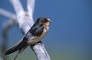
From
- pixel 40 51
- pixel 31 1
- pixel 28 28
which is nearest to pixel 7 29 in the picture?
pixel 31 1

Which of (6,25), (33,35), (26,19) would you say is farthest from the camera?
(6,25)

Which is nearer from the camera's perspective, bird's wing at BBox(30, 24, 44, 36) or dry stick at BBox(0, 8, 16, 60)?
bird's wing at BBox(30, 24, 44, 36)

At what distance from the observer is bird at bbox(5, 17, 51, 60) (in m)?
1.20

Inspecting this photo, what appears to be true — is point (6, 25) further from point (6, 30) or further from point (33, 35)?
point (33, 35)

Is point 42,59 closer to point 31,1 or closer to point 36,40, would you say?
point 36,40

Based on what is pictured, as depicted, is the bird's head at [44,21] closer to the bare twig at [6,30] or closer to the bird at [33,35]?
the bird at [33,35]

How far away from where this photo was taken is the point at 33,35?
1.22 metres

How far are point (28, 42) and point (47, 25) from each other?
0.32 ft

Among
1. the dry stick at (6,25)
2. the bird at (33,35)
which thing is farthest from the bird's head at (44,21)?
the dry stick at (6,25)

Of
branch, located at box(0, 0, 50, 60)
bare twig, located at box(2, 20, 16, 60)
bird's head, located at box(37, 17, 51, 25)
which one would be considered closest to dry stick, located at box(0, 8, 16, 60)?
bare twig, located at box(2, 20, 16, 60)

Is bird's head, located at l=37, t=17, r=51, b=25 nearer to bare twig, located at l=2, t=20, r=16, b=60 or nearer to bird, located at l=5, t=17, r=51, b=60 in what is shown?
bird, located at l=5, t=17, r=51, b=60

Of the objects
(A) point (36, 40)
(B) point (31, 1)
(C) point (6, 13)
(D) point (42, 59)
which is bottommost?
(D) point (42, 59)

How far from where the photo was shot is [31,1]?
142 cm

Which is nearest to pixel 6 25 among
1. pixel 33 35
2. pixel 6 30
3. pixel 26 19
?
pixel 6 30
